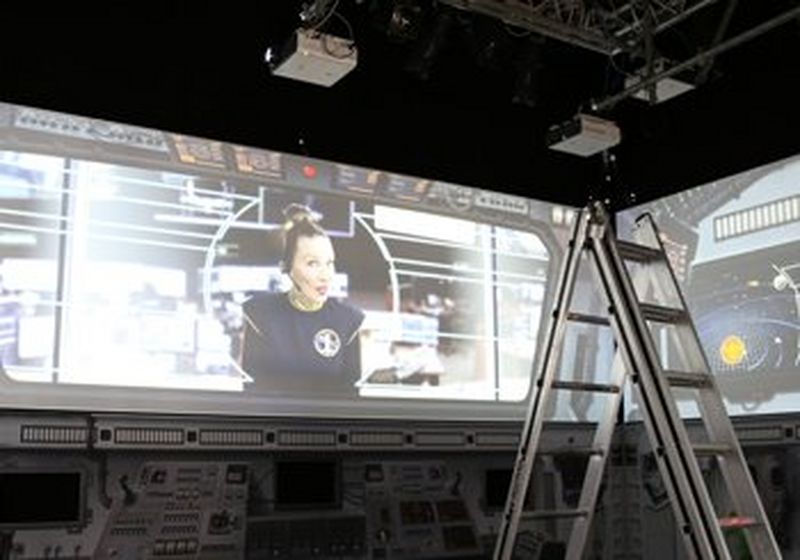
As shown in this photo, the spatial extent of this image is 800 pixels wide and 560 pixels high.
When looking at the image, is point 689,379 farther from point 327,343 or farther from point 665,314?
point 327,343

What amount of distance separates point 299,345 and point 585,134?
1782mm

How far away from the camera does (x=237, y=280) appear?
4.49m

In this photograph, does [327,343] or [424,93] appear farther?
Answer: [424,93]

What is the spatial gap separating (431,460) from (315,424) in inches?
27.2

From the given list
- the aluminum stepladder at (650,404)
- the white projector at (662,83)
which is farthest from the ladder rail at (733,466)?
the white projector at (662,83)

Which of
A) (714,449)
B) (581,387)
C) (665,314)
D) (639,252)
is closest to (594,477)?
(581,387)

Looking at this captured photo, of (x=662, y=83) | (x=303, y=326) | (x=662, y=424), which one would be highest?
(x=662, y=83)

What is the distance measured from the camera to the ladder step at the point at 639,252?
353 cm

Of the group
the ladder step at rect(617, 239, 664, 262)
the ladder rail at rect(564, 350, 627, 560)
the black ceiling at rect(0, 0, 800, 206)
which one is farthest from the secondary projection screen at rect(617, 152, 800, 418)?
the ladder rail at rect(564, 350, 627, 560)

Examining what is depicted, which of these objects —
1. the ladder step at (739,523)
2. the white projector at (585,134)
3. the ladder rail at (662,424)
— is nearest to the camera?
the ladder rail at (662,424)

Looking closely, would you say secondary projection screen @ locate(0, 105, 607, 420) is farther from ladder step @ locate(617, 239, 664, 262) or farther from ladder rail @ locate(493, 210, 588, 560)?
ladder step @ locate(617, 239, 664, 262)

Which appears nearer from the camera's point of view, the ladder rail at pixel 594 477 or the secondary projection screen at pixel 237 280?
the ladder rail at pixel 594 477

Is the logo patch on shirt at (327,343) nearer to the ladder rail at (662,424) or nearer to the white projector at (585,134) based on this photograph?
the white projector at (585,134)

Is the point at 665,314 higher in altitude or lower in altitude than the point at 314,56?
lower
